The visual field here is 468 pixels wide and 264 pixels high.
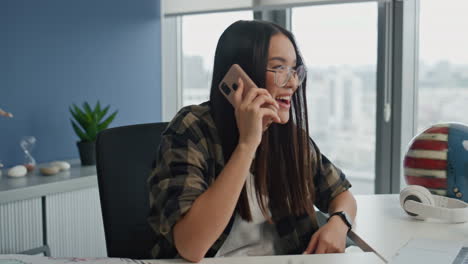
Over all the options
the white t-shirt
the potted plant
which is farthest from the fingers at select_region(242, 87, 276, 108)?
the potted plant

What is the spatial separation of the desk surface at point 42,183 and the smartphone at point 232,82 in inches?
40.4

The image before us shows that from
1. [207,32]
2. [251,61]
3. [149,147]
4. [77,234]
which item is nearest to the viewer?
[251,61]

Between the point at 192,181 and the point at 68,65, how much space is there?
1683mm

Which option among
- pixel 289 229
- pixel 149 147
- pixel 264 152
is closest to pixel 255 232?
pixel 289 229

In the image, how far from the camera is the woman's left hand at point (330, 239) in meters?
1.18

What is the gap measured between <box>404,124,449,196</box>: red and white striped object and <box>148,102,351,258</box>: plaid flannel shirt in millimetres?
193

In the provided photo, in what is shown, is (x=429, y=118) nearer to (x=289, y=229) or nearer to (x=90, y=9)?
(x=289, y=229)

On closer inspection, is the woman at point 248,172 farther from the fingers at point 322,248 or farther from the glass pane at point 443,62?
the glass pane at point 443,62

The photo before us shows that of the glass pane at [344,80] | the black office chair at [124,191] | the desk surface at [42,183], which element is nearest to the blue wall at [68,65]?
the desk surface at [42,183]

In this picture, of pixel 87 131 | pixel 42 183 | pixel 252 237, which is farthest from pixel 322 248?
pixel 87 131

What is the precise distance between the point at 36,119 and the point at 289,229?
156 cm

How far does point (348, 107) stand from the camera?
8.74 feet

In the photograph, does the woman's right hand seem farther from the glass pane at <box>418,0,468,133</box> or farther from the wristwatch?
the glass pane at <box>418,0,468,133</box>

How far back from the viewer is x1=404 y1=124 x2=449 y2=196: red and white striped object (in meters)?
1.35
